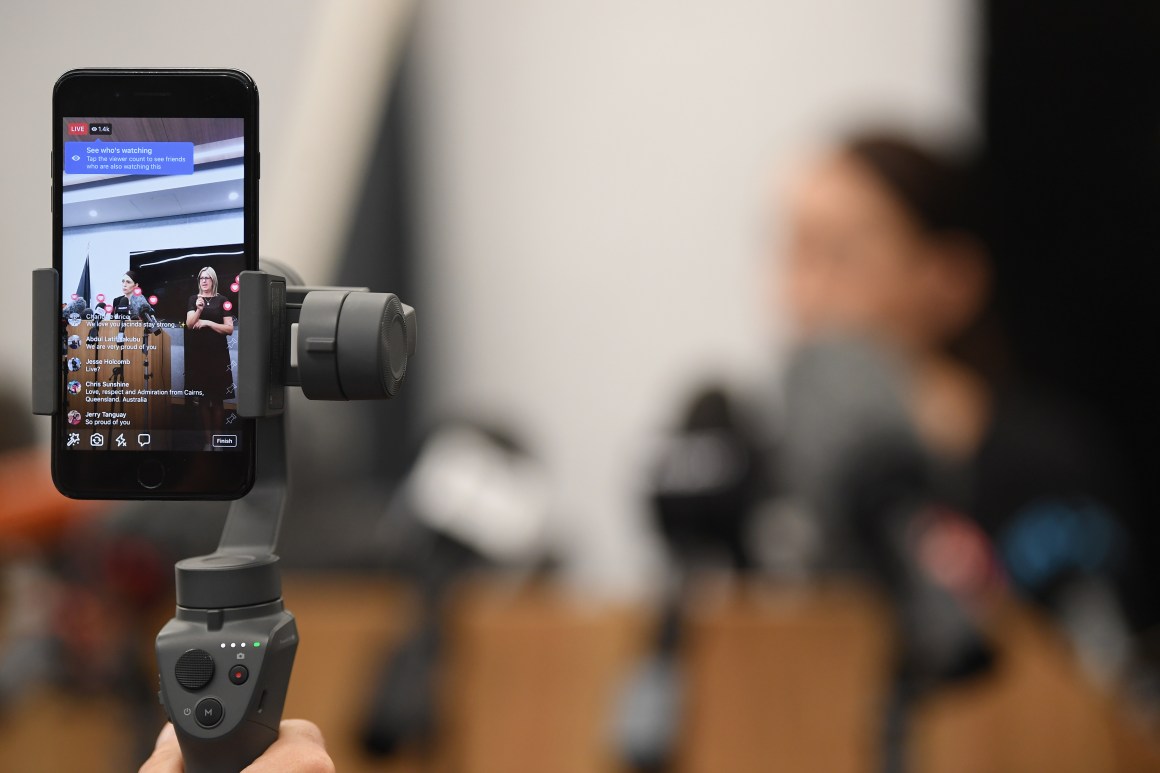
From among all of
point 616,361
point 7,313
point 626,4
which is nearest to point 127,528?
point 7,313

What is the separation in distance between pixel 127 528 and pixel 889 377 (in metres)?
0.37

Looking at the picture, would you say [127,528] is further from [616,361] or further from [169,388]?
[616,361]

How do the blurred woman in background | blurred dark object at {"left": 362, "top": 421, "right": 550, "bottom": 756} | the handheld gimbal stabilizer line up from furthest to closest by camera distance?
the blurred woman in background < blurred dark object at {"left": 362, "top": 421, "right": 550, "bottom": 756} < the handheld gimbal stabilizer

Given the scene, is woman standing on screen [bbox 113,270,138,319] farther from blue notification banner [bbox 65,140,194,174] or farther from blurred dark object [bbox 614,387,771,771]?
blurred dark object [bbox 614,387,771,771]

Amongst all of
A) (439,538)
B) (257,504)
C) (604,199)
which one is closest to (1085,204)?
(604,199)

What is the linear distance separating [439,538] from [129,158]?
1.29 ft

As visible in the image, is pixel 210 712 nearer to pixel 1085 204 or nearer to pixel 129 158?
pixel 129 158

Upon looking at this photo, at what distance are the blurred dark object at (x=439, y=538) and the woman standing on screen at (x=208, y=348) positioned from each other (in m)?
0.33

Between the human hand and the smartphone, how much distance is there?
6 centimetres

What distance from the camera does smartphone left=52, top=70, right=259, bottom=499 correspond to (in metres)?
0.22

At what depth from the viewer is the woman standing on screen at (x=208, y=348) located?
0.22 meters

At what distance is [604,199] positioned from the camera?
49.9 inches

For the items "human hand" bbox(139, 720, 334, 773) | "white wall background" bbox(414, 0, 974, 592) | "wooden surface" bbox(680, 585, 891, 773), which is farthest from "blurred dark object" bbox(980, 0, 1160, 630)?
"human hand" bbox(139, 720, 334, 773)

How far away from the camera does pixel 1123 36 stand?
1.06 m
